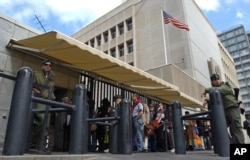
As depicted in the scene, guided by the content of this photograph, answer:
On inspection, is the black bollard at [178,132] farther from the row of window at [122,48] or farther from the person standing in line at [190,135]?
the row of window at [122,48]

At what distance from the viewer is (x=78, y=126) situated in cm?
345

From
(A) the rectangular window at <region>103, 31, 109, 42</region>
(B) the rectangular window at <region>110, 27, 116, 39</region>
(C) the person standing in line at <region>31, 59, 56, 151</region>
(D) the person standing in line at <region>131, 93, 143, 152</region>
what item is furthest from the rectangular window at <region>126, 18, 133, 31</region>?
(C) the person standing in line at <region>31, 59, 56, 151</region>

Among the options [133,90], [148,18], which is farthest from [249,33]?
[133,90]

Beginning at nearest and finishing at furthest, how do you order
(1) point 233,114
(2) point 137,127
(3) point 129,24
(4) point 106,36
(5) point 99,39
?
(1) point 233,114 → (2) point 137,127 → (3) point 129,24 → (4) point 106,36 → (5) point 99,39

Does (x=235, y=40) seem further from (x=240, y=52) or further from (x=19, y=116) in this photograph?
(x=19, y=116)

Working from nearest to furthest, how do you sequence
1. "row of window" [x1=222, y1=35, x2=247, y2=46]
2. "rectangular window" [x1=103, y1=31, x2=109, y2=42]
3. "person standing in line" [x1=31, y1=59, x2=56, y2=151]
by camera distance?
1. "person standing in line" [x1=31, y1=59, x2=56, y2=151]
2. "rectangular window" [x1=103, y1=31, x2=109, y2=42]
3. "row of window" [x1=222, y1=35, x2=247, y2=46]

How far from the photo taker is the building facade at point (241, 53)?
92938 mm

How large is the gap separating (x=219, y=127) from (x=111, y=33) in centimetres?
2930

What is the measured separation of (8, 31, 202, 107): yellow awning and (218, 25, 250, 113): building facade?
91.3 meters

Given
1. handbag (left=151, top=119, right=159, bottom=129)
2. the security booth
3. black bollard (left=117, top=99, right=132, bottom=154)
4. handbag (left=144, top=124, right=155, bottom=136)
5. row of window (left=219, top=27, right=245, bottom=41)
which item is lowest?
black bollard (left=117, top=99, right=132, bottom=154)

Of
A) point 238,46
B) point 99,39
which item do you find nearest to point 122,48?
point 99,39

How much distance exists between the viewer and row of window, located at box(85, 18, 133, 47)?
30.2m

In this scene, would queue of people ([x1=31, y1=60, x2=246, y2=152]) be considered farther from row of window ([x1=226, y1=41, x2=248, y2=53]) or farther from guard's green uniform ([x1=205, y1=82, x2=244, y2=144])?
row of window ([x1=226, y1=41, x2=248, y2=53])

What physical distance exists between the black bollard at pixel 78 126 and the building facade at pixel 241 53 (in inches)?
3804
